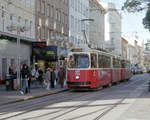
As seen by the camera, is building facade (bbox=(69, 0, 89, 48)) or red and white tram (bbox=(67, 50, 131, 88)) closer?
red and white tram (bbox=(67, 50, 131, 88))

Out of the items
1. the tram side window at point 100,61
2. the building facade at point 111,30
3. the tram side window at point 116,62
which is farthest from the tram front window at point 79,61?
the building facade at point 111,30

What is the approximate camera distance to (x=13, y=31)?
3494 centimetres

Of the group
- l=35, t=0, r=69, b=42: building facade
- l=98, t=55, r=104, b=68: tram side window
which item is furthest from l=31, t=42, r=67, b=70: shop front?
l=98, t=55, r=104, b=68: tram side window

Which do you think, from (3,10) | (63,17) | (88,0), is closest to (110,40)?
(88,0)

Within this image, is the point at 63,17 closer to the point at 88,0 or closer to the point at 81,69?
the point at 88,0

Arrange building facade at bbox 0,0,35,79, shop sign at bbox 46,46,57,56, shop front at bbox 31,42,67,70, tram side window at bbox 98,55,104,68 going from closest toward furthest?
tram side window at bbox 98,55,104,68
building facade at bbox 0,0,35,79
shop front at bbox 31,42,67,70
shop sign at bbox 46,46,57,56

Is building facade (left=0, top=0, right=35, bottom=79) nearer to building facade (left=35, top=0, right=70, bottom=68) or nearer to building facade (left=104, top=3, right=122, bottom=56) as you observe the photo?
building facade (left=35, top=0, right=70, bottom=68)

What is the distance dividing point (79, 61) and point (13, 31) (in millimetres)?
13290

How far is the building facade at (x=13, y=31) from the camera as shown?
32594 millimetres

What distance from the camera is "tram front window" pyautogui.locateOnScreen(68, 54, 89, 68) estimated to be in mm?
23297

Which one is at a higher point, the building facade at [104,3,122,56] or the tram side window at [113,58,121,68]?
the building facade at [104,3,122,56]

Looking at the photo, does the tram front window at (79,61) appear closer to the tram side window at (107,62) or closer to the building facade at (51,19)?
the tram side window at (107,62)

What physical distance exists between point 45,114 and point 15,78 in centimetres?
1237

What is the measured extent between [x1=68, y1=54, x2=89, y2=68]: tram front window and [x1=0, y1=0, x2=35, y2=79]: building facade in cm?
743
